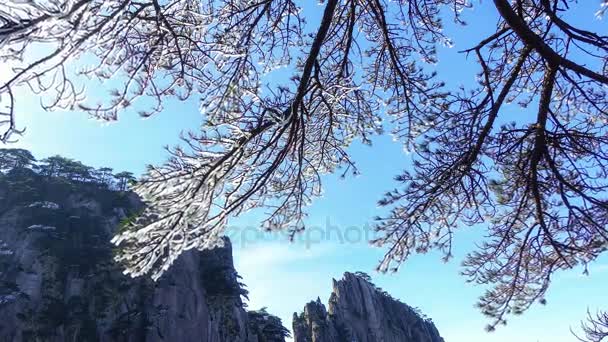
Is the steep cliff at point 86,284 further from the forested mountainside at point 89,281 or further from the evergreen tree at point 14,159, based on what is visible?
the evergreen tree at point 14,159

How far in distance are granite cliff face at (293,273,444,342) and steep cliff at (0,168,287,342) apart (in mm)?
6029

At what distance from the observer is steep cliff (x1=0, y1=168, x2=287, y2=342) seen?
1008 inches

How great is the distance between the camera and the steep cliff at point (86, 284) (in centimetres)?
2559

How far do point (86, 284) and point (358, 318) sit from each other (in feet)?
87.6

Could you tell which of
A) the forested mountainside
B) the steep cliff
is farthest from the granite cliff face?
the steep cliff

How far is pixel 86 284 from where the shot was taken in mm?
28453

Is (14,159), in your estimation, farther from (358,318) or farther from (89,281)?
(358,318)

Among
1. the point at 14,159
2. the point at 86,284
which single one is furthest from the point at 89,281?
the point at 14,159

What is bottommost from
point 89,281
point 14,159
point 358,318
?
point 358,318

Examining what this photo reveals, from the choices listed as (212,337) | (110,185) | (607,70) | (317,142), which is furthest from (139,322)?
(607,70)

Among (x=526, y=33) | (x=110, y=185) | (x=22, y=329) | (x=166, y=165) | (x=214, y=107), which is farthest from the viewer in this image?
(x=110, y=185)

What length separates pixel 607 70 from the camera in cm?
401

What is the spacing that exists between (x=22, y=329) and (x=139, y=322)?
20.0 ft

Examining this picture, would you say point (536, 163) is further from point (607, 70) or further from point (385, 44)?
point (385, 44)
